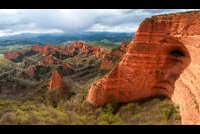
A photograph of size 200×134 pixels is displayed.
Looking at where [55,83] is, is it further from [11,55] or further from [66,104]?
[11,55]

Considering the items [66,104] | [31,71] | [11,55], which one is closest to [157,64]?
[66,104]

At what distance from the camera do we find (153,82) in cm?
2973

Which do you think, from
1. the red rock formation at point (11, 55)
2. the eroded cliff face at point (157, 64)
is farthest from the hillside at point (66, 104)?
the red rock formation at point (11, 55)

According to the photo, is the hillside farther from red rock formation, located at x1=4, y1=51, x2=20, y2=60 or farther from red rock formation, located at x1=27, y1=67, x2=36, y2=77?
red rock formation, located at x1=4, y1=51, x2=20, y2=60

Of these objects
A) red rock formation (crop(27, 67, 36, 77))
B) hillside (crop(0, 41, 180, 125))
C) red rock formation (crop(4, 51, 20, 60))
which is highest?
Result: red rock formation (crop(4, 51, 20, 60))

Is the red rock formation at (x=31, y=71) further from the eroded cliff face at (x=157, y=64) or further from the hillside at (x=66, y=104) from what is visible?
the eroded cliff face at (x=157, y=64)

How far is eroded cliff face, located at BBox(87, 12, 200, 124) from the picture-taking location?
84.5 ft

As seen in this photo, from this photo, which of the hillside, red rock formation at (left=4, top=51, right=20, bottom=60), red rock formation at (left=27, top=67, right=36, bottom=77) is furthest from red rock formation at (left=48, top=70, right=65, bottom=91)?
red rock formation at (left=4, top=51, right=20, bottom=60)

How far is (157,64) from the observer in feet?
96.5

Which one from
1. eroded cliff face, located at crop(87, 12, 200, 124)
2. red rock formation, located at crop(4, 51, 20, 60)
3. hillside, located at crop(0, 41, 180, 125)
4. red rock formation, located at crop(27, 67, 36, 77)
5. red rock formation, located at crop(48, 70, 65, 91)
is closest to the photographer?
hillside, located at crop(0, 41, 180, 125)

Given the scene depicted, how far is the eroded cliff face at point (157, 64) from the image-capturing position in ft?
84.5

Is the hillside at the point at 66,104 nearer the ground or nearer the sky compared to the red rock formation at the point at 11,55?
nearer the ground

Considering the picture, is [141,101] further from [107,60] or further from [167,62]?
[107,60]
